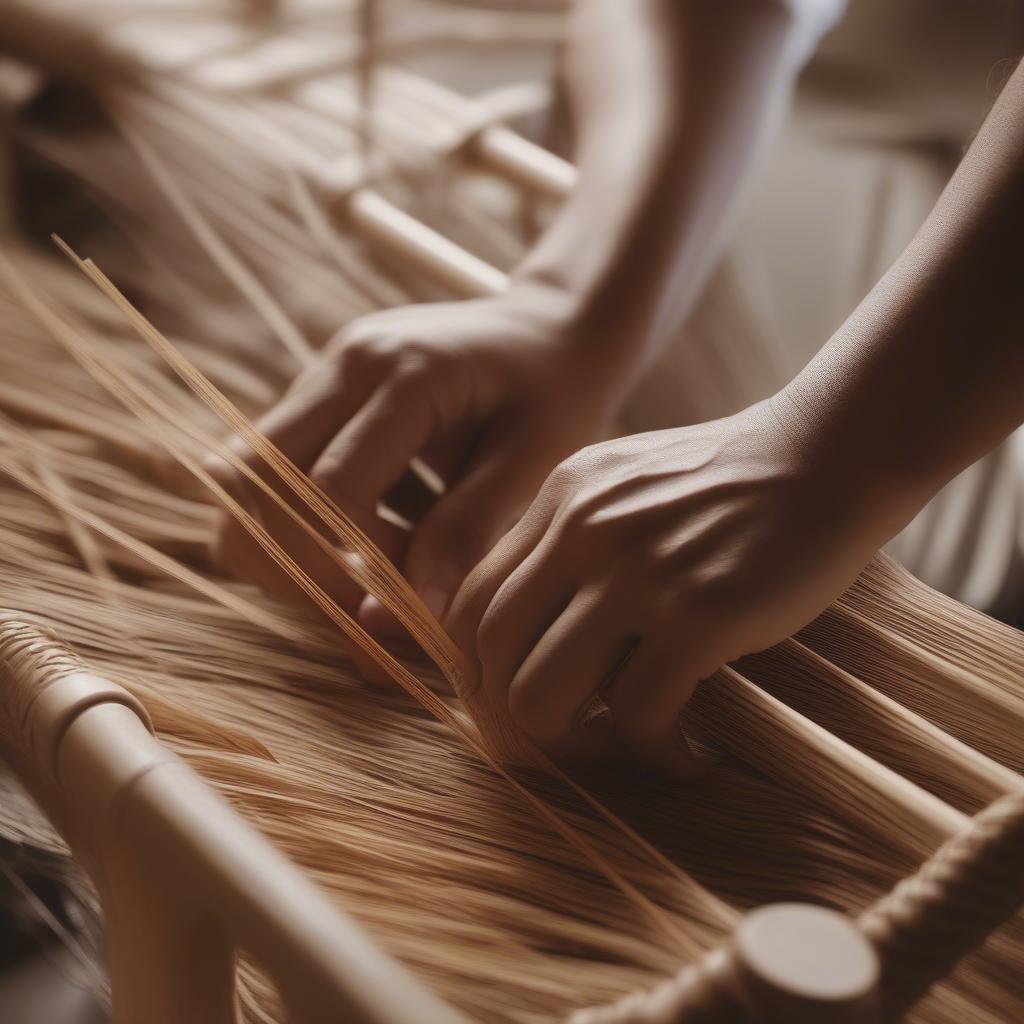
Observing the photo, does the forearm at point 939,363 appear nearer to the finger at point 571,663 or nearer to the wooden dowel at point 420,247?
the finger at point 571,663

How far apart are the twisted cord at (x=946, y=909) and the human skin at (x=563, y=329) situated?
0.88 feet

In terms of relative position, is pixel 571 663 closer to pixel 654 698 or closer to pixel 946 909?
pixel 654 698

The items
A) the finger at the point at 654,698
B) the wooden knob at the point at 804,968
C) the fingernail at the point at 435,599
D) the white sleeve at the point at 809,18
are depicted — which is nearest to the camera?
the wooden knob at the point at 804,968

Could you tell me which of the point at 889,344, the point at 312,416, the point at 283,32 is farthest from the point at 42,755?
the point at 283,32

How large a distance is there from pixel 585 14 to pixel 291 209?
11.4 inches

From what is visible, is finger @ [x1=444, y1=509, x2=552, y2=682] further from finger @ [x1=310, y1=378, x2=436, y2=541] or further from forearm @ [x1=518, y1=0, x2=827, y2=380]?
forearm @ [x1=518, y1=0, x2=827, y2=380]

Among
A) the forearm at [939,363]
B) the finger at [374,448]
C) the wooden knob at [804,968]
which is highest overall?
the forearm at [939,363]

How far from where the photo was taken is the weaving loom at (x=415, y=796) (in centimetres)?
30

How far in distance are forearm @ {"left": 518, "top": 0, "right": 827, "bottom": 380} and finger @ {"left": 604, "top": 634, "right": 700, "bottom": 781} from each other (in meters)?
0.29

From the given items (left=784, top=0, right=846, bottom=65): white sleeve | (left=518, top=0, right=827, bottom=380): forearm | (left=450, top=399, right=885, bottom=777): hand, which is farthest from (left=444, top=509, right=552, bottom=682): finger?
(left=784, top=0, right=846, bottom=65): white sleeve

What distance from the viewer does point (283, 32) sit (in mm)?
1182

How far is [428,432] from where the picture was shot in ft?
1.88

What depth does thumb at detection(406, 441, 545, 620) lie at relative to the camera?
0.53m

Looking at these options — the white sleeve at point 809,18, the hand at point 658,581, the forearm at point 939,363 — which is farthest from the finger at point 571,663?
the white sleeve at point 809,18
